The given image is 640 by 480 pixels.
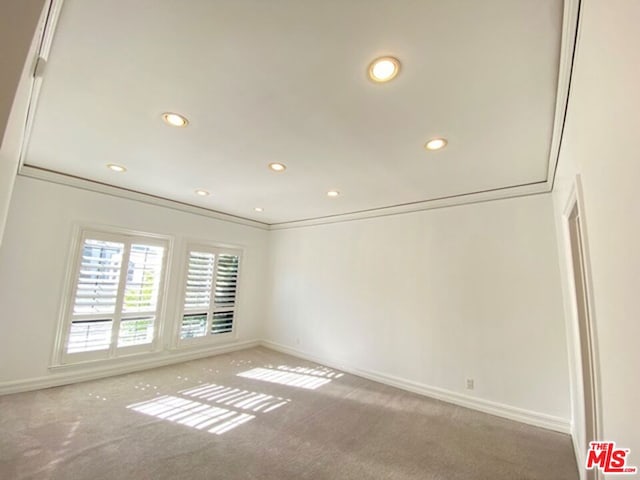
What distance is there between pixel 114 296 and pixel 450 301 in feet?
14.8

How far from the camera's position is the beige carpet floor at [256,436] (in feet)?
6.45

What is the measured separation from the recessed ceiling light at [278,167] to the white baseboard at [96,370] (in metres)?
3.44

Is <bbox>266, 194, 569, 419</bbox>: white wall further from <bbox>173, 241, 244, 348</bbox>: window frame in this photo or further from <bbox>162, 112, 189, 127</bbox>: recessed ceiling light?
<bbox>162, 112, 189, 127</bbox>: recessed ceiling light

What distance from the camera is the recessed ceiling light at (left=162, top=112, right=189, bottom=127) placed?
75.1 inches

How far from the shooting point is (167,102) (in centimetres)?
→ 177

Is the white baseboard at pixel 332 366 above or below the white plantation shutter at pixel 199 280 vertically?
below

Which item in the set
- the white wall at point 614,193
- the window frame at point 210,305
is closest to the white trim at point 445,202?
the window frame at point 210,305

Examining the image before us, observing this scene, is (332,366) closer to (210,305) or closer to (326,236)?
(326,236)

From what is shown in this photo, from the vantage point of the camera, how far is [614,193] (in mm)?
917

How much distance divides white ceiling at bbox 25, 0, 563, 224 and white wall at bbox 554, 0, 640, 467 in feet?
1.01

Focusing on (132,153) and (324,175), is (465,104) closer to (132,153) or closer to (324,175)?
(324,175)

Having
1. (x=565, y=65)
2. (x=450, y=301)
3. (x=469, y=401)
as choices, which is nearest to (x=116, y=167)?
(x=565, y=65)

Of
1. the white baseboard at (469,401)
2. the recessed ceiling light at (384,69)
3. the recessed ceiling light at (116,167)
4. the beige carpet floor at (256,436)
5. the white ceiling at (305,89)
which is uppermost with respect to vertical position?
the recessed ceiling light at (116,167)

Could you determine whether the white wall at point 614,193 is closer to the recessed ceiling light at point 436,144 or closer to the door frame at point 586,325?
the door frame at point 586,325
